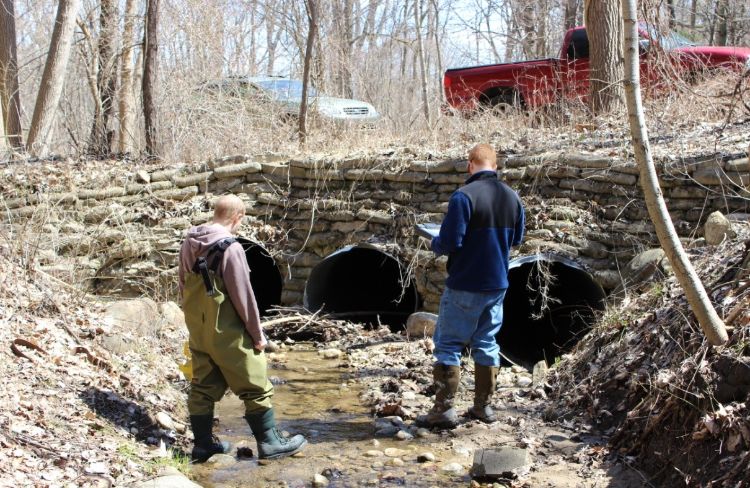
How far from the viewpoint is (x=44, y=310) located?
5840 millimetres

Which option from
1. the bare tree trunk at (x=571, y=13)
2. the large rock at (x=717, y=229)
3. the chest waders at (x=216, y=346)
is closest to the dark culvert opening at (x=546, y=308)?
the large rock at (x=717, y=229)

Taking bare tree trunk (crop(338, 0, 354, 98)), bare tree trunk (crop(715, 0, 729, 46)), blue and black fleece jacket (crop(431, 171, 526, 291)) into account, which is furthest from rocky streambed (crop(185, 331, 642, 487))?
bare tree trunk (crop(715, 0, 729, 46))

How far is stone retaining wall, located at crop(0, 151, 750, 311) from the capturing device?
25.5 feet

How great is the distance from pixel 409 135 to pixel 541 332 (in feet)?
10.9

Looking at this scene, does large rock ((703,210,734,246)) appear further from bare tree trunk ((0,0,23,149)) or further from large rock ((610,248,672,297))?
Result: bare tree trunk ((0,0,23,149))

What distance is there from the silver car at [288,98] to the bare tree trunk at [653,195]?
29.0 ft

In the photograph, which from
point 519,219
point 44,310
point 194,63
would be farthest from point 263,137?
point 519,219

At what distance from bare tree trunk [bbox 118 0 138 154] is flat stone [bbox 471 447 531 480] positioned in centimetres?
1058

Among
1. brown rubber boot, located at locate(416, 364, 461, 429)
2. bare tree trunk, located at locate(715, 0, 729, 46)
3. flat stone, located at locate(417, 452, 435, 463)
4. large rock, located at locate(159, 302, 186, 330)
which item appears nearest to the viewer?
flat stone, located at locate(417, 452, 435, 463)

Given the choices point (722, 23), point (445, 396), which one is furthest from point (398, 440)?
point (722, 23)

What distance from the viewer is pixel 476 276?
5027 millimetres

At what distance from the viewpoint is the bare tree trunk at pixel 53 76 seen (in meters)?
13.0

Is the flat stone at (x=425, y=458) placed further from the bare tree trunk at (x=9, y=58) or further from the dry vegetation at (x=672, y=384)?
the bare tree trunk at (x=9, y=58)

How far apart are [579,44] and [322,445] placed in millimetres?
9483
